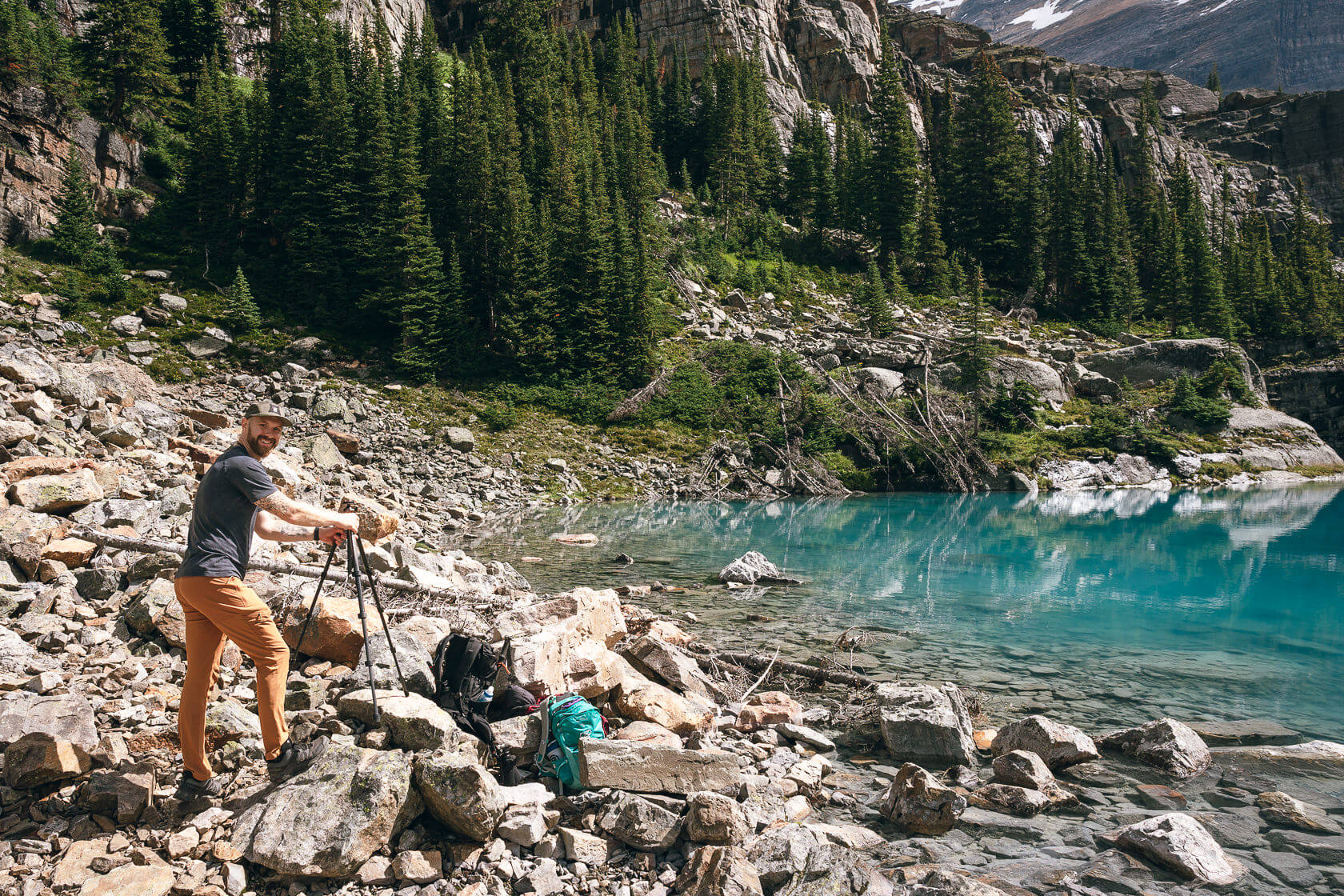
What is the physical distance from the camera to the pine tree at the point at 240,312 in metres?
29.9

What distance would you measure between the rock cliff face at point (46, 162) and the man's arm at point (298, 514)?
111 ft

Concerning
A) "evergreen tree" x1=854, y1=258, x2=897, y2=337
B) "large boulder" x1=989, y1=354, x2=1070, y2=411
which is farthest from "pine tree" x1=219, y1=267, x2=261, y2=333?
"large boulder" x1=989, y1=354, x2=1070, y2=411

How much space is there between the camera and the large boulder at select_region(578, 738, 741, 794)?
15.9 feet

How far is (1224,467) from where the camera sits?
41.3 metres

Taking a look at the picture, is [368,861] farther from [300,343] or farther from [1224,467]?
[1224,467]

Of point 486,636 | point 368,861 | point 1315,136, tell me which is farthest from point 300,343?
point 1315,136

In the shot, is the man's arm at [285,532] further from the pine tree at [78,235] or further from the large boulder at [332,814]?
the pine tree at [78,235]

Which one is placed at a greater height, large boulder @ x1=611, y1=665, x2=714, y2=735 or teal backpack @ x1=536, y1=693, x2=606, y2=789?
teal backpack @ x1=536, y1=693, x2=606, y2=789

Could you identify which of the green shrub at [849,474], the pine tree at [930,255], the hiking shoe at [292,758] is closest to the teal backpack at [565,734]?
the hiking shoe at [292,758]

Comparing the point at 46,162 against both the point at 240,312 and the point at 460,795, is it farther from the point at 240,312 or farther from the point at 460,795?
the point at 460,795

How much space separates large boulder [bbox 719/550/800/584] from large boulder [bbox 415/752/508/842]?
10934 millimetres

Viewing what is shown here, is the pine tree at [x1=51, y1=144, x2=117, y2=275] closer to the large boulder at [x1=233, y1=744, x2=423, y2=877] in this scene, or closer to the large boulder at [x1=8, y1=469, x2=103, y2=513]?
the large boulder at [x1=8, y1=469, x2=103, y2=513]

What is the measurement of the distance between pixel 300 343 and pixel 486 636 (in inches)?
1180

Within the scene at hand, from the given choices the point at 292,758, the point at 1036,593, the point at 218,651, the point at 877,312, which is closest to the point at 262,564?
the point at 218,651
